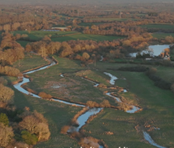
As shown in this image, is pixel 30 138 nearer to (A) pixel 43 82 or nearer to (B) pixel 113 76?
(A) pixel 43 82

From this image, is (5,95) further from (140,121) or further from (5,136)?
(140,121)

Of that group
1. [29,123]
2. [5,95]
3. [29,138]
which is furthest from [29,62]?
[29,138]

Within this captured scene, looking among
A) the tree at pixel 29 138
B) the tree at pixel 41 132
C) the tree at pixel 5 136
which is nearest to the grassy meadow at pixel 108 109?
the tree at pixel 41 132

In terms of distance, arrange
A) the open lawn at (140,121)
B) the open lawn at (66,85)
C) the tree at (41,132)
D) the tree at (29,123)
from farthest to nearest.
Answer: the open lawn at (66,85) < the open lawn at (140,121) < the tree at (29,123) < the tree at (41,132)

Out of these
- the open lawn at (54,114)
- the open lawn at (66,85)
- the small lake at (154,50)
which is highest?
the open lawn at (54,114)

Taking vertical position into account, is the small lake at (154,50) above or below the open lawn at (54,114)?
below

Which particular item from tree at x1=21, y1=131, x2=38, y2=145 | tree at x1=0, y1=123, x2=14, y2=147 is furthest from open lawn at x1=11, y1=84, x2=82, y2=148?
tree at x1=0, y1=123, x2=14, y2=147

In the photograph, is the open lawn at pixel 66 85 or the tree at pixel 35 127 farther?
the open lawn at pixel 66 85

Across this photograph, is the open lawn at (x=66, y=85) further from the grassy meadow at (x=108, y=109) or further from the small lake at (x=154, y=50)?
the small lake at (x=154, y=50)

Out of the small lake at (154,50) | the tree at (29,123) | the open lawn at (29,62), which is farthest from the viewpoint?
the small lake at (154,50)
